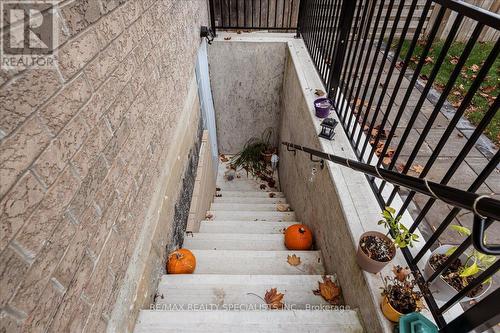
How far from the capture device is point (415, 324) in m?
1.34

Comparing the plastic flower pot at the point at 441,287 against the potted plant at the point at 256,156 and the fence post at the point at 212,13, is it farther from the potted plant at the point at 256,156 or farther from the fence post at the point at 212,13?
the fence post at the point at 212,13

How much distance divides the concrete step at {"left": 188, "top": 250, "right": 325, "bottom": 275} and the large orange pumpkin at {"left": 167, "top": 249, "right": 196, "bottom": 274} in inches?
4.5

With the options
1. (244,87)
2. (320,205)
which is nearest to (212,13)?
(244,87)

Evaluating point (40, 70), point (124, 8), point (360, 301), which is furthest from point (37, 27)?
point (360, 301)

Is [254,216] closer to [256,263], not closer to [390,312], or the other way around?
[256,263]

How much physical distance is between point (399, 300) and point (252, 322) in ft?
2.83

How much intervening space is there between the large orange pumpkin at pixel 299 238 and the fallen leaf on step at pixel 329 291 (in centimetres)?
69

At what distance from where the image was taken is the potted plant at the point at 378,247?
1604 millimetres

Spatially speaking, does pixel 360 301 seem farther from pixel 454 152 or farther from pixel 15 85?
pixel 454 152

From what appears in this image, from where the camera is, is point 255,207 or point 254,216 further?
point 255,207

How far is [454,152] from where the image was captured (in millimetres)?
3361

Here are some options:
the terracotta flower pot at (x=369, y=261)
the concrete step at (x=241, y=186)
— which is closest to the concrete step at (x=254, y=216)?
the concrete step at (x=241, y=186)

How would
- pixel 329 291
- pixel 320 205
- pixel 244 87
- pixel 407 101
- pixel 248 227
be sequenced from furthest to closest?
pixel 244 87, pixel 248 227, pixel 320 205, pixel 329 291, pixel 407 101

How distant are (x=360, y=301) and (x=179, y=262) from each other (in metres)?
1.49
